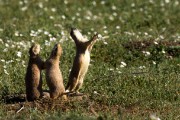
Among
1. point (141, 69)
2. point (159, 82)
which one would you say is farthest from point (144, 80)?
point (141, 69)

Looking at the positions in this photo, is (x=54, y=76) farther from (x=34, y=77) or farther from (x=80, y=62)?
(x=80, y=62)

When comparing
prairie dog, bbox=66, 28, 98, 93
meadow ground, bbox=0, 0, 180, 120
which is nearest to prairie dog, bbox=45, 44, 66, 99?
meadow ground, bbox=0, 0, 180, 120

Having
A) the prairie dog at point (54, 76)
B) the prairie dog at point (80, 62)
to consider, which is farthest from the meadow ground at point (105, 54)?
the prairie dog at point (80, 62)

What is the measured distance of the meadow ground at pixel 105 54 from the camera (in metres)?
8.42

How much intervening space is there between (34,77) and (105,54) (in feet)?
13.1

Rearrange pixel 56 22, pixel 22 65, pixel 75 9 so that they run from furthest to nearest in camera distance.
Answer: pixel 75 9
pixel 56 22
pixel 22 65

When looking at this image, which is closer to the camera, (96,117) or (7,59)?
(96,117)

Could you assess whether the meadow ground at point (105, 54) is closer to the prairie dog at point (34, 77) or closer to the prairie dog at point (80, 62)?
the prairie dog at point (34, 77)

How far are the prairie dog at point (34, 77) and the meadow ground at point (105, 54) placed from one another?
0.16m

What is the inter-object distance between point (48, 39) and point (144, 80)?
373cm

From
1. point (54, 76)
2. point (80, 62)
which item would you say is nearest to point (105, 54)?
point (80, 62)

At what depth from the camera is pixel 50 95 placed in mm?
8555

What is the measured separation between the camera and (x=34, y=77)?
8.48 metres

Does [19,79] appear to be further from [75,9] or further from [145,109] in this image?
[75,9]
